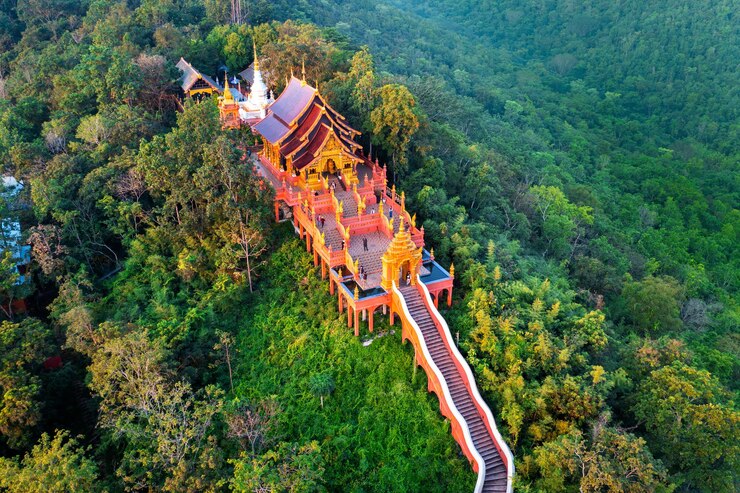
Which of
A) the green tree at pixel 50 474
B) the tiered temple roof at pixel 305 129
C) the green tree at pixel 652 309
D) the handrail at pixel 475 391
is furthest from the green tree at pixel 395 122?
the green tree at pixel 50 474

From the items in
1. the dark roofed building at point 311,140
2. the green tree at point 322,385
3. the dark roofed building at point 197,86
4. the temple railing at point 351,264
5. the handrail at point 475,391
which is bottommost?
the green tree at point 322,385

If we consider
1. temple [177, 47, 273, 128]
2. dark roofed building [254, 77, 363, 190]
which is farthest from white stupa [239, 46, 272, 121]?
dark roofed building [254, 77, 363, 190]

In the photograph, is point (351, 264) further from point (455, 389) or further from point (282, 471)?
point (282, 471)

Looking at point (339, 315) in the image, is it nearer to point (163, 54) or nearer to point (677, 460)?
point (677, 460)

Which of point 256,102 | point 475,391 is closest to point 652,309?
point 475,391

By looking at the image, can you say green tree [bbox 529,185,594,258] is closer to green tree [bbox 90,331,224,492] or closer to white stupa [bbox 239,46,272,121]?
white stupa [bbox 239,46,272,121]

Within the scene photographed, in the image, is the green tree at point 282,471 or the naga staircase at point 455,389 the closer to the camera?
the green tree at point 282,471

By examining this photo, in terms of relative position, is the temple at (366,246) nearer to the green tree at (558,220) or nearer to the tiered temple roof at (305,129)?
the tiered temple roof at (305,129)
